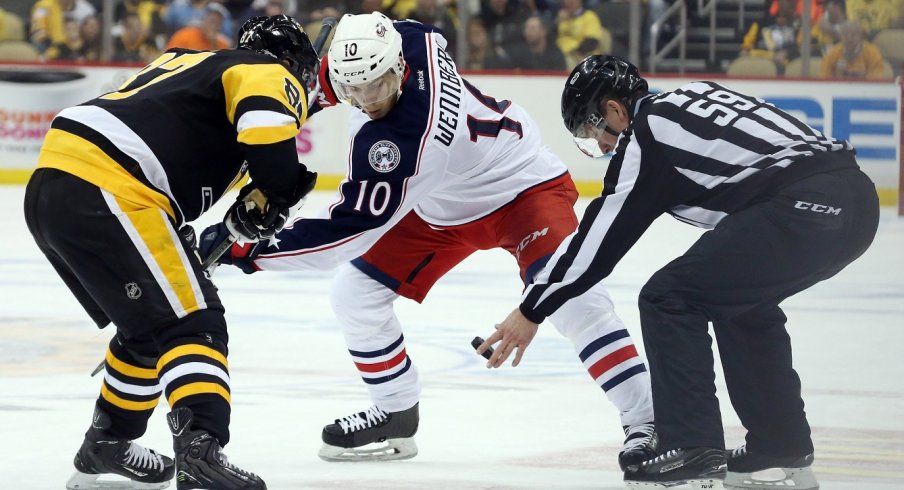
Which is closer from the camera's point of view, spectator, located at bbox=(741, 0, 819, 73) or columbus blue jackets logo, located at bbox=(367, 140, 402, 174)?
columbus blue jackets logo, located at bbox=(367, 140, 402, 174)

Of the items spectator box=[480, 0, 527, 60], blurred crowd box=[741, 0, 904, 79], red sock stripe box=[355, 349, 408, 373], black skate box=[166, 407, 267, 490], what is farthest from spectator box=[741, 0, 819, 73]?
black skate box=[166, 407, 267, 490]

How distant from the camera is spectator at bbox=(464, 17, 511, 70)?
1205cm

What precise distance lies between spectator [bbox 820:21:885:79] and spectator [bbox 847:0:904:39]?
6 centimetres

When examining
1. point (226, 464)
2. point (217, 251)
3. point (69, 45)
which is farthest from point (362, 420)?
point (69, 45)

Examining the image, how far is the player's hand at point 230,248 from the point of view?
360 centimetres

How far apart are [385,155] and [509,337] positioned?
650 mm

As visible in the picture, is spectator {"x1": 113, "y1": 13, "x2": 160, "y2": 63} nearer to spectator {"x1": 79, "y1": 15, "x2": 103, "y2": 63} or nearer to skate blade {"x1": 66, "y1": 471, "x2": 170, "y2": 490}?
spectator {"x1": 79, "y1": 15, "x2": 103, "y2": 63}

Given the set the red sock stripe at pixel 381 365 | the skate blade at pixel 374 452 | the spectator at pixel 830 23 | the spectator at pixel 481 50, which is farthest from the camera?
the spectator at pixel 481 50

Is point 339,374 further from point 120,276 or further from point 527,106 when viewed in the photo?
point 527,106

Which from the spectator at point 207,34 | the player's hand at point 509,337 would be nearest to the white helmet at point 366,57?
the player's hand at point 509,337

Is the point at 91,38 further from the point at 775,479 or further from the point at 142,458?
the point at 775,479

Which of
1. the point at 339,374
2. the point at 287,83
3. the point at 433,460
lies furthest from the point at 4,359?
the point at 287,83

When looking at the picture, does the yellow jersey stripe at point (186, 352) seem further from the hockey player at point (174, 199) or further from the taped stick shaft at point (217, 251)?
the taped stick shaft at point (217, 251)

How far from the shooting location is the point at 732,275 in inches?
130
